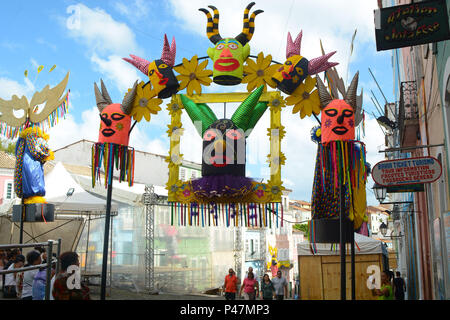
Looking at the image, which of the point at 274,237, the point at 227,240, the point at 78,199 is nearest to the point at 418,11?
the point at 78,199

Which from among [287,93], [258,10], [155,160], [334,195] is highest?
[155,160]

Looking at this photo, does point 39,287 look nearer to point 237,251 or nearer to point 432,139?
point 432,139

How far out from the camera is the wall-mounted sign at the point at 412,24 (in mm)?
5910

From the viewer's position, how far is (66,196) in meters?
15.2

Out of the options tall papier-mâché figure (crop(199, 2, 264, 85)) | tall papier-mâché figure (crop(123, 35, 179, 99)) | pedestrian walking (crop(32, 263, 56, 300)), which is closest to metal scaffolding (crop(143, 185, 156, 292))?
tall papier-mâché figure (crop(123, 35, 179, 99))

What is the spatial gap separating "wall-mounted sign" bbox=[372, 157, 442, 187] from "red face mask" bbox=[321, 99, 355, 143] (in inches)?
42.0

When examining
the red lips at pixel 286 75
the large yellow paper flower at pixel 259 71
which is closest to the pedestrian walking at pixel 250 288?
the large yellow paper flower at pixel 259 71

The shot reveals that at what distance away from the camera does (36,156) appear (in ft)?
34.9

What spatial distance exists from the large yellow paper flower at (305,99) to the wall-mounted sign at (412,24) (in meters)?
1.80

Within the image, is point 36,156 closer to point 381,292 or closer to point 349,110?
point 349,110

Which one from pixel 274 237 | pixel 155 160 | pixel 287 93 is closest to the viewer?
pixel 287 93

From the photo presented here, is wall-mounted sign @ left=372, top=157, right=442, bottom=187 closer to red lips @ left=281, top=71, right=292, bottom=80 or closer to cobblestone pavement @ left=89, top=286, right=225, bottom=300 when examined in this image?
red lips @ left=281, top=71, right=292, bottom=80

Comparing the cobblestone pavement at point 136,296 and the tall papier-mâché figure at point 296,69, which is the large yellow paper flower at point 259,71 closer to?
the tall papier-mâché figure at point 296,69

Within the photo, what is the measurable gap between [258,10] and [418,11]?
348 centimetres
